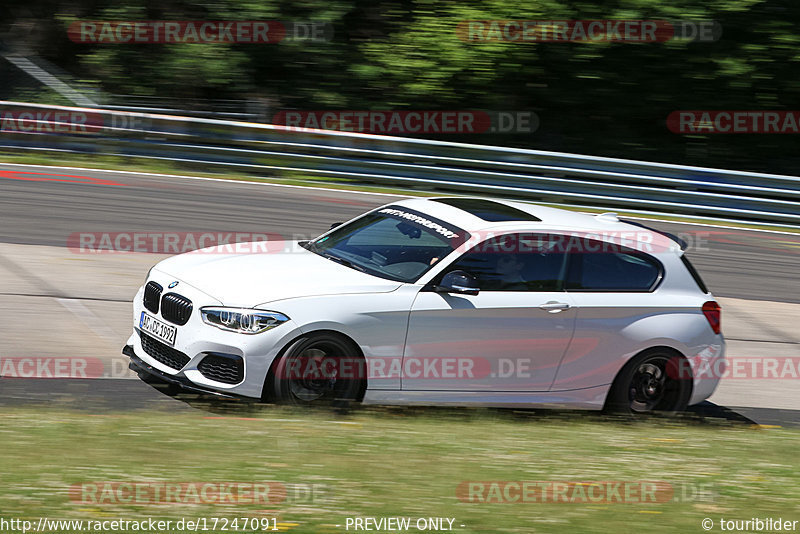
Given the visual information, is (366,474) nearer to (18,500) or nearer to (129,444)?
(129,444)

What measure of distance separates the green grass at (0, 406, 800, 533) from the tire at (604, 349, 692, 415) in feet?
1.84

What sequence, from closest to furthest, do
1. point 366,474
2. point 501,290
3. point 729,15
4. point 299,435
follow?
point 366,474 → point 299,435 → point 501,290 → point 729,15

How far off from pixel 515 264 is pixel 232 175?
33.6 ft

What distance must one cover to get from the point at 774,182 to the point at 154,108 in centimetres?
1316

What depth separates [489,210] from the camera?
7.95 m

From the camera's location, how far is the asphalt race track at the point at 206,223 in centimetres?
1062

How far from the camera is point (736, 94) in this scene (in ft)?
71.4

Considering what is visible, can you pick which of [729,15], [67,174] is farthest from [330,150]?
[729,15]
